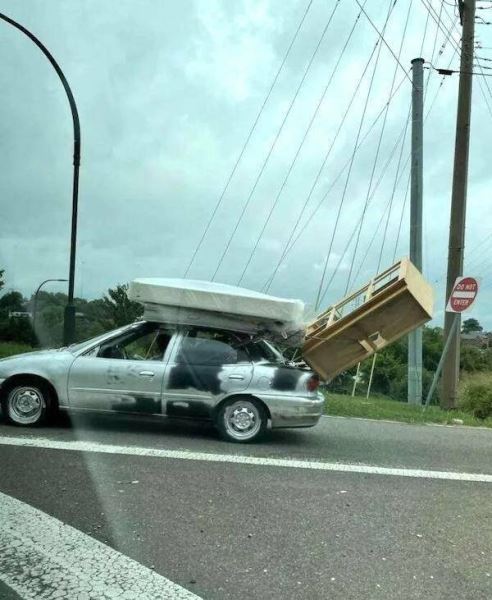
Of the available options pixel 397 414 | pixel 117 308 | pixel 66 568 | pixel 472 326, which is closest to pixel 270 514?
pixel 66 568

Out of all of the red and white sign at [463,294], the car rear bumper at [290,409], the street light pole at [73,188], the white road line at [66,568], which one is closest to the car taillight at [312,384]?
the car rear bumper at [290,409]

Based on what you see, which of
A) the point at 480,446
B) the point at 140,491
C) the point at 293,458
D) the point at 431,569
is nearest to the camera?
the point at 431,569

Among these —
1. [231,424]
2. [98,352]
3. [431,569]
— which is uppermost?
[98,352]

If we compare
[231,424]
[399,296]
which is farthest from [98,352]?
[399,296]

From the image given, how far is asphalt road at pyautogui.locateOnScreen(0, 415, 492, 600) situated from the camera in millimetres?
3934

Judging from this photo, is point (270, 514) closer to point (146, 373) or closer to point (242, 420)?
point (242, 420)

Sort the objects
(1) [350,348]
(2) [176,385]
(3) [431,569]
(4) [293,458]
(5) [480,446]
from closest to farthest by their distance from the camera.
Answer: (3) [431,569]
(4) [293,458]
(2) [176,385]
(1) [350,348]
(5) [480,446]

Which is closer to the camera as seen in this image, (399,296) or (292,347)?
(399,296)

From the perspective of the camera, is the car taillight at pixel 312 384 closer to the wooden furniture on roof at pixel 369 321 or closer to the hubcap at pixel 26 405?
the wooden furniture on roof at pixel 369 321

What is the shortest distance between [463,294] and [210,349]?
302 inches

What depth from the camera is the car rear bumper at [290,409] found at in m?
7.76

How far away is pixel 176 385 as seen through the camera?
772 centimetres

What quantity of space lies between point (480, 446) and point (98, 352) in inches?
223

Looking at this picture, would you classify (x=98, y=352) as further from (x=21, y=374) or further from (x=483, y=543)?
(x=483, y=543)
